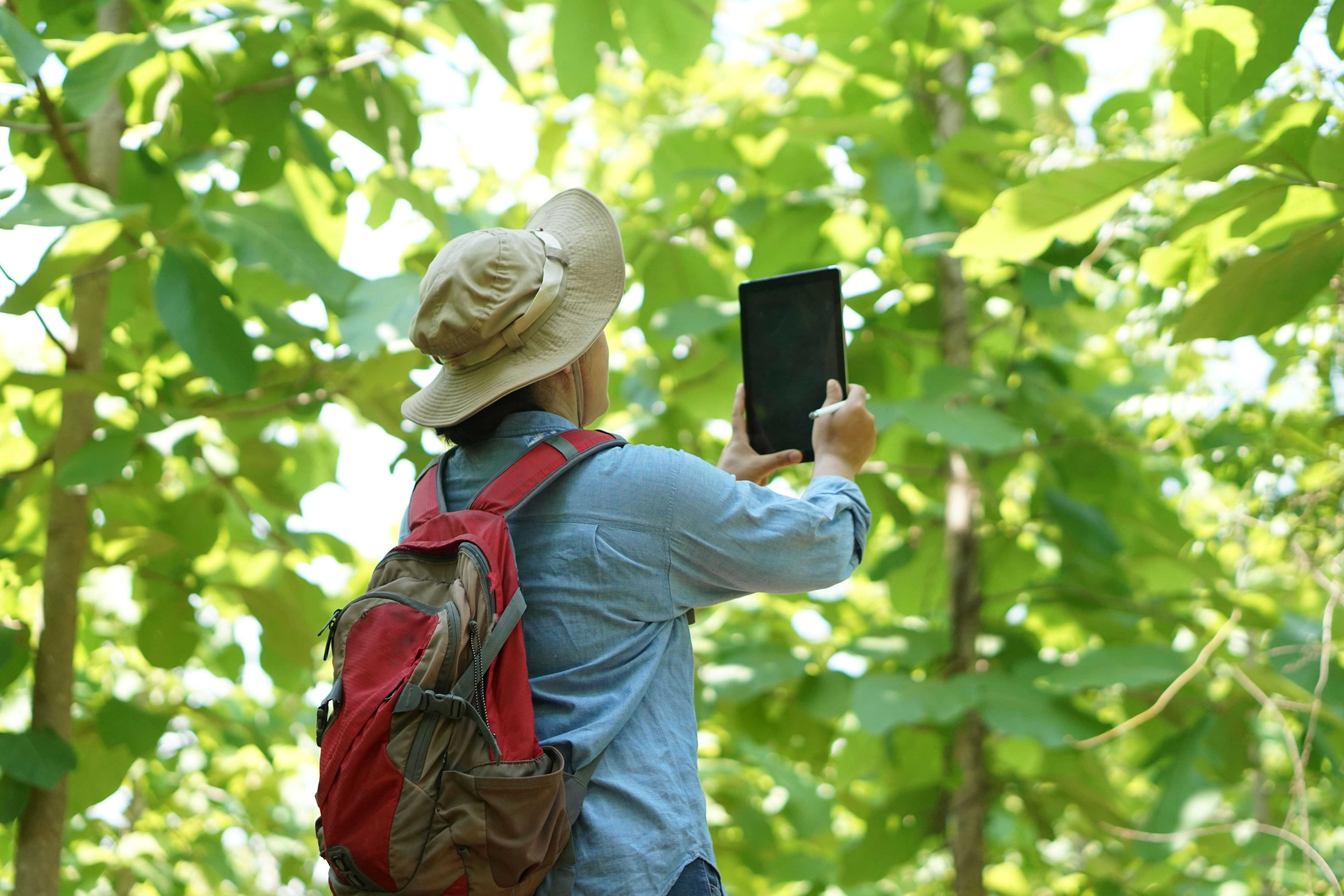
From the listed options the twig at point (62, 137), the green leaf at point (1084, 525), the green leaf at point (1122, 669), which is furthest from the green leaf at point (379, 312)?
the green leaf at point (1084, 525)

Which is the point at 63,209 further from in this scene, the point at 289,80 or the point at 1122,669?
the point at 1122,669

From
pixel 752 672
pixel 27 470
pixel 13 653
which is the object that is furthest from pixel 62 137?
pixel 752 672

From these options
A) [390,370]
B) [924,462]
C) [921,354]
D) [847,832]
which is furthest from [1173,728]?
[847,832]

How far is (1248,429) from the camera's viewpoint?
2367 mm

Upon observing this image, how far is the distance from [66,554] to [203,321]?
1.98ft

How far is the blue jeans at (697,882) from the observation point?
1240mm

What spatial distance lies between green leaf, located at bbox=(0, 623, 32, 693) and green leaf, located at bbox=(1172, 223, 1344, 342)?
2.21 metres

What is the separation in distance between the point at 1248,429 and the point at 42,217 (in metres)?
2.29

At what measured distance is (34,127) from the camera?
84.8 inches

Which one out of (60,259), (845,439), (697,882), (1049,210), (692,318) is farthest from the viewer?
(692,318)

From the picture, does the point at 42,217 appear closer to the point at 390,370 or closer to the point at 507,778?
the point at 390,370

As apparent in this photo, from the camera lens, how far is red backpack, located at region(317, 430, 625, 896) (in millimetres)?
1122

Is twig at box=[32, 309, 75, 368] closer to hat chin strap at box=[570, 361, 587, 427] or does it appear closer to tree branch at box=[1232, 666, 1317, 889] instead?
hat chin strap at box=[570, 361, 587, 427]

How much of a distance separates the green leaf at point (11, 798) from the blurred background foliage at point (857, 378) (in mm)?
44
